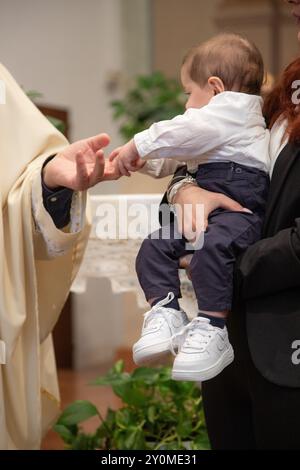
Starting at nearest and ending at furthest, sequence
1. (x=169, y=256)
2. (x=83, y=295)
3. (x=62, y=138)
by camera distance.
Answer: (x=169, y=256) < (x=62, y=138) < (x=83, y=295)

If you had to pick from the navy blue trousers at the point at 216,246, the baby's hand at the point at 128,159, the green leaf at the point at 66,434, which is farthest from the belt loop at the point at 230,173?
the green leaf at the point at 66,434

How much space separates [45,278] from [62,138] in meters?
0.44

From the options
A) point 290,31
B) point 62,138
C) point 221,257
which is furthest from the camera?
point 290,31

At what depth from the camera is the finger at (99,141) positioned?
1.91 meters

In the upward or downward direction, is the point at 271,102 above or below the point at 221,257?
above

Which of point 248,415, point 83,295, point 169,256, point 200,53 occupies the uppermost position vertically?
point 200,53

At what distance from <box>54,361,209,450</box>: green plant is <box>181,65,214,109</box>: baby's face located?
4.47ft

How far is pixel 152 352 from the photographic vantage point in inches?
65.7

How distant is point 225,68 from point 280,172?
310mm

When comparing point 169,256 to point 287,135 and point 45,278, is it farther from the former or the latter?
point 45,278

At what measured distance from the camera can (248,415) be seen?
6.23ft

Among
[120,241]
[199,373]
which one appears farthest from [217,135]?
[120,241]

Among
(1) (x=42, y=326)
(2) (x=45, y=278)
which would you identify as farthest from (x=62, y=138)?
(1) (x=42, y=326)

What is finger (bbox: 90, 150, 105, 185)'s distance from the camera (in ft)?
6.06
